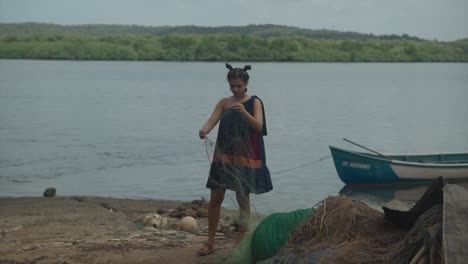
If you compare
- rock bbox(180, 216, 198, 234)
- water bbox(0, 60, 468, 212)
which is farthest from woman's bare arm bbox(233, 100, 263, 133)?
rock bbox(180, 216, 198, 234)

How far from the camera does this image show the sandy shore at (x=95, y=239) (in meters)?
7.26

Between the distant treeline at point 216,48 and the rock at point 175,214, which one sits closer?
the rock at point 175,214

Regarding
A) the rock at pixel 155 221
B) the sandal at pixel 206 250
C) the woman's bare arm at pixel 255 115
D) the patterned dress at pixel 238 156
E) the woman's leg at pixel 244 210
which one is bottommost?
the rock at pixel 155 221

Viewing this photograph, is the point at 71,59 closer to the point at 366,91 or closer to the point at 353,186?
the point at 366,91

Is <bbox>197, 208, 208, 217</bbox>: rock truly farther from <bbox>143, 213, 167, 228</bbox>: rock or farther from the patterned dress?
the patterned dress

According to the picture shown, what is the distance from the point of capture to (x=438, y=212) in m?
5.20

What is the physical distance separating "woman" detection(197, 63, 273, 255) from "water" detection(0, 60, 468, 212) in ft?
3.83

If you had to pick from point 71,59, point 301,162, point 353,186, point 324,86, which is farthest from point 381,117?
point 71,59

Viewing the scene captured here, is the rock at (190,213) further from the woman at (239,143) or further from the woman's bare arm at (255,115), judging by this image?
the woman's bare arm at (255,115)

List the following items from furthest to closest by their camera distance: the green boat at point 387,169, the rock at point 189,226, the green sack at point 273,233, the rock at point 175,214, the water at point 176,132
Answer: the water at point 176,132 → the green boat at point 387,169 → the rock at point 175,214 → the rock at point 189,226 → the green sack at point 273,233

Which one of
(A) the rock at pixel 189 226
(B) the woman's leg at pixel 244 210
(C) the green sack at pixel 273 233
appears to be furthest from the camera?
(A) the rock at pixel 189 226

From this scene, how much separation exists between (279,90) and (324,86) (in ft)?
25.5

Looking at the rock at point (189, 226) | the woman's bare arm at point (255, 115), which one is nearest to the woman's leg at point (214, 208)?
the woman's bare arm at point (255, 115)

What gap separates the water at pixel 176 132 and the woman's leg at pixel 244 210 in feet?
2.89
